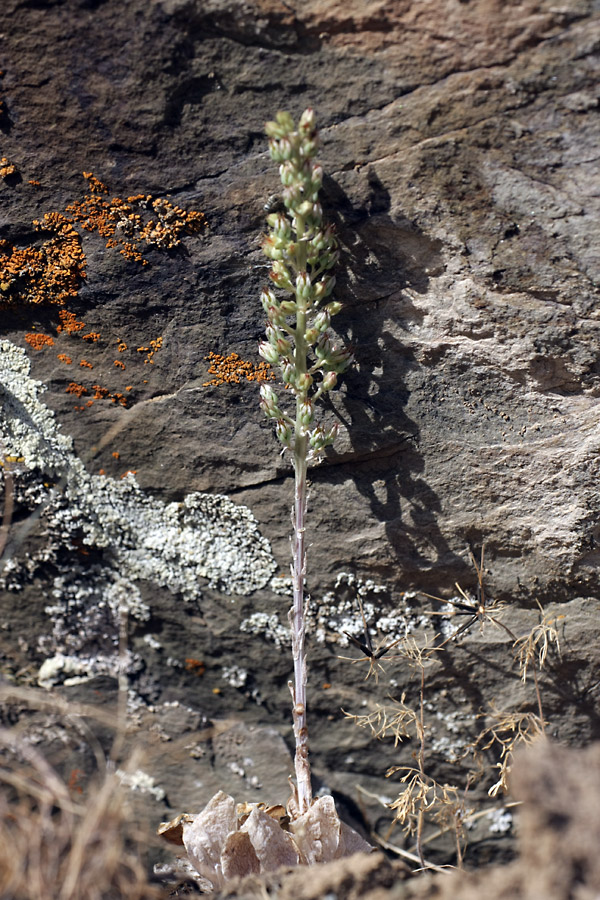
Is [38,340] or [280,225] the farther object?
[38,340]

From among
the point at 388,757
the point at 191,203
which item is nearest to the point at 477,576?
the point at 388,757

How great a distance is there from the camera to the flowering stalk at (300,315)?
1740 mm

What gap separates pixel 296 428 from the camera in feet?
6.40

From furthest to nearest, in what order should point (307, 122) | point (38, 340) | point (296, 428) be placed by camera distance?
1. point (38, 340)
2. point (296, 428)
3. point (307, 122)

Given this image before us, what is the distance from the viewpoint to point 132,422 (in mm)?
2270

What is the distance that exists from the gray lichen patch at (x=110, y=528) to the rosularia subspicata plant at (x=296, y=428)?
407 mm

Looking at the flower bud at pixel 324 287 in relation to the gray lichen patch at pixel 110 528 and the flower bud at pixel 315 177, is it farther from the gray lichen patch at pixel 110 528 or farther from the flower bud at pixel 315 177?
the gray lichen patch at pixel 110 528

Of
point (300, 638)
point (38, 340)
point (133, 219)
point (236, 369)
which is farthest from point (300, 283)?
point (300, 638)

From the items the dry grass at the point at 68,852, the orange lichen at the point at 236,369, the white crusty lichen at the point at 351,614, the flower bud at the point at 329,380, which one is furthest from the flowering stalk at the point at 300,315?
the dry grass at the point at 68,852

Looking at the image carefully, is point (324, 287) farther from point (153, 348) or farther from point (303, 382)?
point (153, 348)

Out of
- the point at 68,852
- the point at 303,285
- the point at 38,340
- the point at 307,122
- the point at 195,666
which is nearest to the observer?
the point at 68,852

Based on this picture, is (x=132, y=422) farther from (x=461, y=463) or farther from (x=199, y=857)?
(x=199, y=857)

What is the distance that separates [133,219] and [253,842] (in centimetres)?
183

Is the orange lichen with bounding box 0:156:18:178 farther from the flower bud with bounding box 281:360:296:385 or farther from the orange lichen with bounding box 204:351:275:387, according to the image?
the flower bud with bounding box 281:360:296:385
